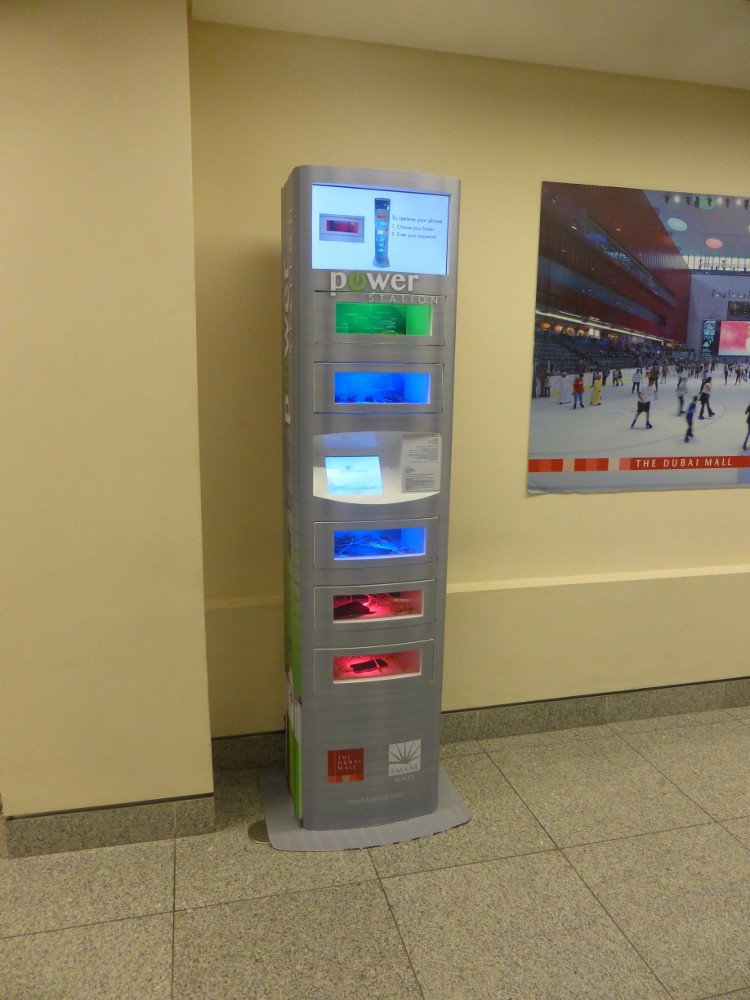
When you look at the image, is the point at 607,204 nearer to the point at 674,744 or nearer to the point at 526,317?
the point at 526,317

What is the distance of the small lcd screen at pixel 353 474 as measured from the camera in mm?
2518

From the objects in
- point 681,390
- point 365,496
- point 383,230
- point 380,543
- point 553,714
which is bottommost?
point 553,714

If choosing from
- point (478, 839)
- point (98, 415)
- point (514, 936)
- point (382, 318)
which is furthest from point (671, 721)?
point (98, 415)

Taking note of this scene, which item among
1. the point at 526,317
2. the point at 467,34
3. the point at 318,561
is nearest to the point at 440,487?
the point at 318,561

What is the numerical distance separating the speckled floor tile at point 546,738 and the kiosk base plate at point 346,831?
0.49 meters

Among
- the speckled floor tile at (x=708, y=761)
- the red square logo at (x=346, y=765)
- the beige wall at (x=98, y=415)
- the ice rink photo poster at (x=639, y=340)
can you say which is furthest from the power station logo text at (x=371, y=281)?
the speckled floor tile at (x=708, y=761)

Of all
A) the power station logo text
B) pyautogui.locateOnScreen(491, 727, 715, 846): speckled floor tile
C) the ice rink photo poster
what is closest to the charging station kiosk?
the power station logo text

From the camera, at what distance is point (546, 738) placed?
343 cm

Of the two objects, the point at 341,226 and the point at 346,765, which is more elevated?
the point at 341,226

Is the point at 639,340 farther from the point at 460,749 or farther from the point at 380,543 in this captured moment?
the point at 460,749

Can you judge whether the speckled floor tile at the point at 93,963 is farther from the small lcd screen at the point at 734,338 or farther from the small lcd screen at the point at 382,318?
the small lcd screen at the point at 734,338

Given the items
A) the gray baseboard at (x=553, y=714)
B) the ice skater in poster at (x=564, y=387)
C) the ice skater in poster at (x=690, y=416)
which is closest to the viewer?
the gray baseboard at (x=553, y=714)

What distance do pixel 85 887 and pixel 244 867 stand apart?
1.72 feet

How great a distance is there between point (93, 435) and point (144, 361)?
29 centimetres
